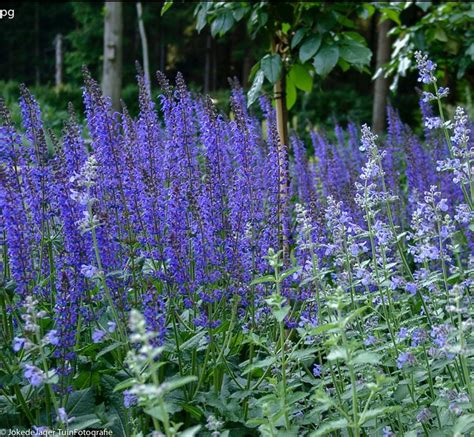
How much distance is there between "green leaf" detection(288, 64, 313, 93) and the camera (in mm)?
5395

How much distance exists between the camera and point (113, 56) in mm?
11492

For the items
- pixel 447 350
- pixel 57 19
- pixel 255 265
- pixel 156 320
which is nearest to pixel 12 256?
pixel 156 320

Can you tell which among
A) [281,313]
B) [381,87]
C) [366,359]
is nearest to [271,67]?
[281,313]

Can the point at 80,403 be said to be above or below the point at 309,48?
below

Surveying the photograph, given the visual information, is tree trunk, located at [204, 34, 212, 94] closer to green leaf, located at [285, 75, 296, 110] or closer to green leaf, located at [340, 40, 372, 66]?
green leaf, located at [285, 75, 296, 110]

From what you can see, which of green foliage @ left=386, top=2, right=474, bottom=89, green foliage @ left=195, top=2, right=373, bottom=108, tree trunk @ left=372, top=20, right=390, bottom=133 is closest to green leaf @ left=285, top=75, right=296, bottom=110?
green foliage @ left=195, top=2, right=373, bottom=108

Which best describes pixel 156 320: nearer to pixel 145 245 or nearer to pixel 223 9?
pixel 145 245

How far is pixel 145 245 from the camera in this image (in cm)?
362

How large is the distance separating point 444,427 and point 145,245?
1.66 m

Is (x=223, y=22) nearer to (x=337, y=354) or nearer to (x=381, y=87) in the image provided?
(x=337, y=354)

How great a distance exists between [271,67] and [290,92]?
71 centimetres

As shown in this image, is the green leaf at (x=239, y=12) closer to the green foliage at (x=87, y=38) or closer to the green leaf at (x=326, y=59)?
the green leaf at (x=326, y=59)

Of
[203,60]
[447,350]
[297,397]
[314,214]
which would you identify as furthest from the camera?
[203,60]

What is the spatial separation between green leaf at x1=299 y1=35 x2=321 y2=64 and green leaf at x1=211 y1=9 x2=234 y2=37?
1.83ft
